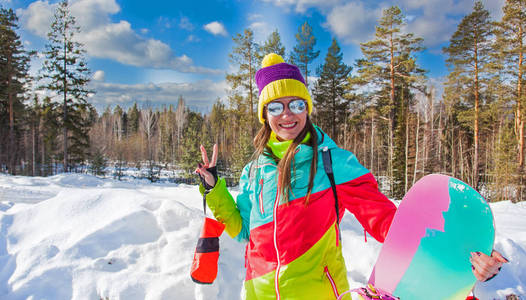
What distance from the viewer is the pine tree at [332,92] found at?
19.9 meters

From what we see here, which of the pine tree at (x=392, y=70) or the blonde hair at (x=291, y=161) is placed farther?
the pine tree at (x=392, y=70)

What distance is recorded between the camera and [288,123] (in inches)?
52.8

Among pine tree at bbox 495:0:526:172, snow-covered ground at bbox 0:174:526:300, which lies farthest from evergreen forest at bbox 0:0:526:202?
snow-covered ground at bbox 0:174:526:300

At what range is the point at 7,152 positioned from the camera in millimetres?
22234

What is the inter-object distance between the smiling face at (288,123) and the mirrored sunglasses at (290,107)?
0.5 inches

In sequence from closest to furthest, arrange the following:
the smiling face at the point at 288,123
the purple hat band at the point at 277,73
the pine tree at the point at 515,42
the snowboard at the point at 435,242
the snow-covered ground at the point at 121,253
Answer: the snowboard at the point at 435,242 < the smiling face at the point at 288,123 < the purple hat band at the point at 277,73 < the snow-covered ground at the point at 121,253 < the pine tree at the point at 515,42

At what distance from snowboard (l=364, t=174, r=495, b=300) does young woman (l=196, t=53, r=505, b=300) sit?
0.14 m

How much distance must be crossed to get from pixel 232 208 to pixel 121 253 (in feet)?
8.24

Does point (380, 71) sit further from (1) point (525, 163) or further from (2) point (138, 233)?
(2) point (138, 233)

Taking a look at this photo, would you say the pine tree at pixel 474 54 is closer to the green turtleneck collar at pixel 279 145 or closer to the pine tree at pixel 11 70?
the green turtleneck collar at pixel 279 145

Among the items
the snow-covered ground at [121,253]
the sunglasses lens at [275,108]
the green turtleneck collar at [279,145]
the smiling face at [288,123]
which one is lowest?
the snow-covered ground at [121,253]

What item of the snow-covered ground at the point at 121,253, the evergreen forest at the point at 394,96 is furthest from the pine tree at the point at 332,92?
the snow-covered ground at the point at 121,253

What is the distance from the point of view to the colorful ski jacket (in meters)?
1.14

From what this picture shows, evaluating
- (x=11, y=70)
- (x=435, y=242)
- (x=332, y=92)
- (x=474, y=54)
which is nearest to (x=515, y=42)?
(x=474, y=54)
